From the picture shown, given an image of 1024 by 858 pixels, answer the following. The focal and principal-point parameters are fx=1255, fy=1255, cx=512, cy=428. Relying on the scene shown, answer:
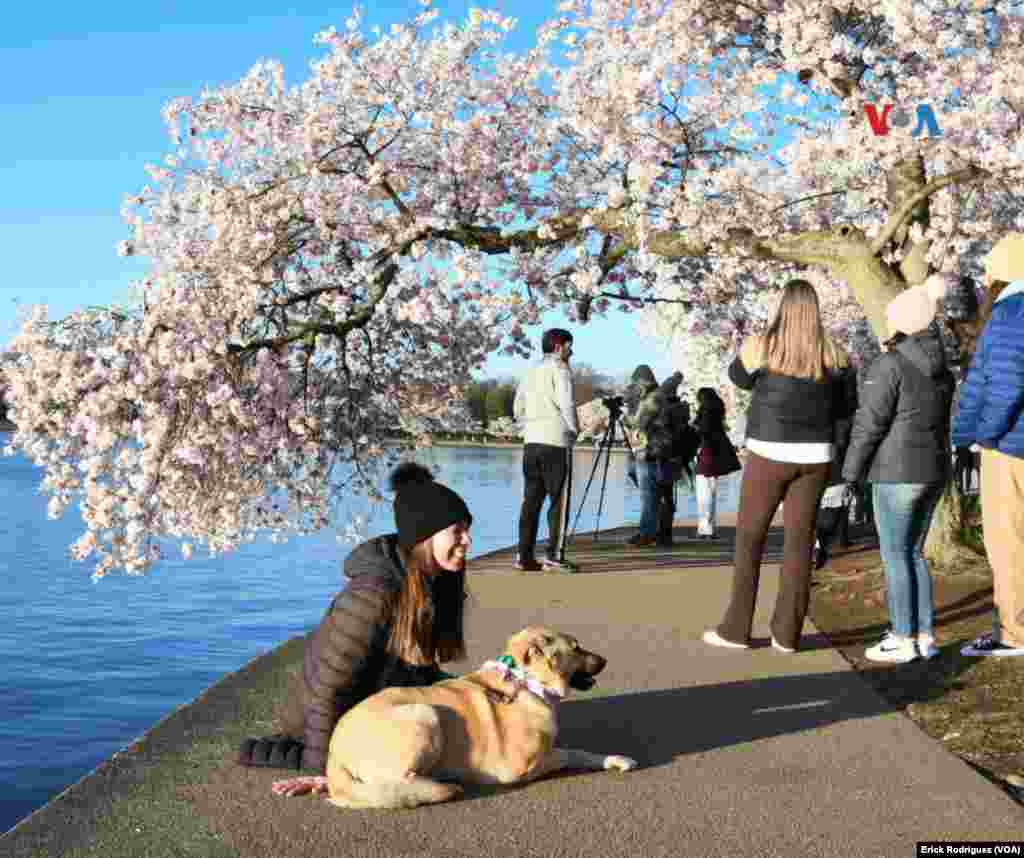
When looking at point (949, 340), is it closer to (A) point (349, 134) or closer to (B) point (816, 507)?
(A) point (349, 134)

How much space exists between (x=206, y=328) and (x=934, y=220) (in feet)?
22.9

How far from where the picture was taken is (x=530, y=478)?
40.0 feet

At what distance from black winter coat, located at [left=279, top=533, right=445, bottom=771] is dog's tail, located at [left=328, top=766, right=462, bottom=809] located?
1.12 feet

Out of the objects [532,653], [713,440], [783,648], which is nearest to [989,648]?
[783,648]

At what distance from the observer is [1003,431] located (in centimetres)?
735

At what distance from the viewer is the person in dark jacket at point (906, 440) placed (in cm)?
760

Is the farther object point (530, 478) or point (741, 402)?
point (741, 402)

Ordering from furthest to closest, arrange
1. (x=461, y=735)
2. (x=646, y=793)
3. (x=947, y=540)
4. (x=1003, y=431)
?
(x=947, y=540), (x=1003, y=431), (x=646, y=793), (x=461, y=735)

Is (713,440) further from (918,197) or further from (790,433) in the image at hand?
(790,433)

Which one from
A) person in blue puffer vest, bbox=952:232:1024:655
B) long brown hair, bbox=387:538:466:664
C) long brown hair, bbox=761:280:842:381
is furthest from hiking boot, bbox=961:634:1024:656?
long brown hair, bbox=387:538:466:664

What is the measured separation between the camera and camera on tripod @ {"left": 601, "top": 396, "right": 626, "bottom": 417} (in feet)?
49.8

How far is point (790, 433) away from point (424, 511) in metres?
3.32

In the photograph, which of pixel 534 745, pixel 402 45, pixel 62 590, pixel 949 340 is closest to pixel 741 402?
pixel 949 340

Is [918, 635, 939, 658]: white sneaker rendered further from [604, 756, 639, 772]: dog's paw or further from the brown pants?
[604, 756, 639, 772]: dog's paw
